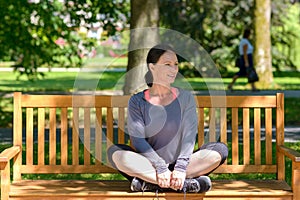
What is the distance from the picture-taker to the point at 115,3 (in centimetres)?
1800

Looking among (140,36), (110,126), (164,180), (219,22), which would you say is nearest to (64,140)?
(110,126)

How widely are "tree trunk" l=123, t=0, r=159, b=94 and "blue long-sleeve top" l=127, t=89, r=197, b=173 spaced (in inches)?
273

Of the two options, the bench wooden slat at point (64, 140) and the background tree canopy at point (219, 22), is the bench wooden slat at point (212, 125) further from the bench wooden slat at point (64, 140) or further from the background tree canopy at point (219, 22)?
the background tree canopy at point (219, 22)

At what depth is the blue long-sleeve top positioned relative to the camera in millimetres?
6555

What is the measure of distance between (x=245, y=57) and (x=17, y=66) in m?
5.60

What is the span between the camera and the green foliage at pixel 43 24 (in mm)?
16703

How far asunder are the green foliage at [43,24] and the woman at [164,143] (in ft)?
32.7

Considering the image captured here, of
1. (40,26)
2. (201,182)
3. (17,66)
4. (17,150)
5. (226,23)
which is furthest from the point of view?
(226,23)

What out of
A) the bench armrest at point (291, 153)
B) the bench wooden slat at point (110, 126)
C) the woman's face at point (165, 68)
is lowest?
the bench armrest at point (291, 153)

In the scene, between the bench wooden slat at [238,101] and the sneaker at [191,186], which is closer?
the sneaker at [191,186]

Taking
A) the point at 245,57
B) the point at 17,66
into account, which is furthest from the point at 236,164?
the point at 245,57

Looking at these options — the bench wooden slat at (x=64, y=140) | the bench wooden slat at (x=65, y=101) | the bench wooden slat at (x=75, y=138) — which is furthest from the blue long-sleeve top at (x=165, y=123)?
the bench wooden slat at (x=64, y=140)

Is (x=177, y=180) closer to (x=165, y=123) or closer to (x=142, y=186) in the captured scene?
(x=142, y=186)

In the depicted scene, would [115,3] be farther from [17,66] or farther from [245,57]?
[245,57]
